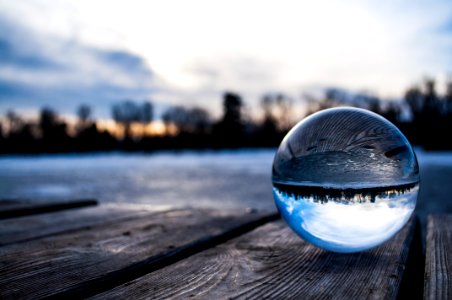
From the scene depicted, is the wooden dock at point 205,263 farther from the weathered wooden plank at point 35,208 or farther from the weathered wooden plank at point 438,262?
the weathered wooden plank at point 35,208

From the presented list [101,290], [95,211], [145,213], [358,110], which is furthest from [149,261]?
[95,211]

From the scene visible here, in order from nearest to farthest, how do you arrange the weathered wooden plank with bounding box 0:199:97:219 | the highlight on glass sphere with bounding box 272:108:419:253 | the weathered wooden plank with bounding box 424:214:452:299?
the weathered wooden plank with bounding box 424:214:452:299
the highlight on glass sphere with bounding box 272:108:419:253
the weathered wooden plank with bounding box 0:199:97:219

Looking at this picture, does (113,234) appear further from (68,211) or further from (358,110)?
(358,110)

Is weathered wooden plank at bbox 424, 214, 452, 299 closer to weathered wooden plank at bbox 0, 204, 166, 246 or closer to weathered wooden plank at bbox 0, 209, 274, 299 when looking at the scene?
weathered wooden plank at bbox 0, 209, 274, 299

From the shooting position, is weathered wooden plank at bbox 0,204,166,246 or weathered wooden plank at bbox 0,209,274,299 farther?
weathered wooden plank at bbox 0,204,166,246

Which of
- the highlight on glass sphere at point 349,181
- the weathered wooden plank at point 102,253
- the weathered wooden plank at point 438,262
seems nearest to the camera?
the weathered wooden plank at point 438,262

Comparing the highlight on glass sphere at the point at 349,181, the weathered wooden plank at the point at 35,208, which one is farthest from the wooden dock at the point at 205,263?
the weathered wooden plank at the point at 35,208

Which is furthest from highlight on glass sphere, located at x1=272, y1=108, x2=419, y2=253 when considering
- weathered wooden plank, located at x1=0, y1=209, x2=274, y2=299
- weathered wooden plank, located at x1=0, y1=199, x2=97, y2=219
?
weathered wooden plank, located at x1=0, y1=199, x2=97, y2=219
